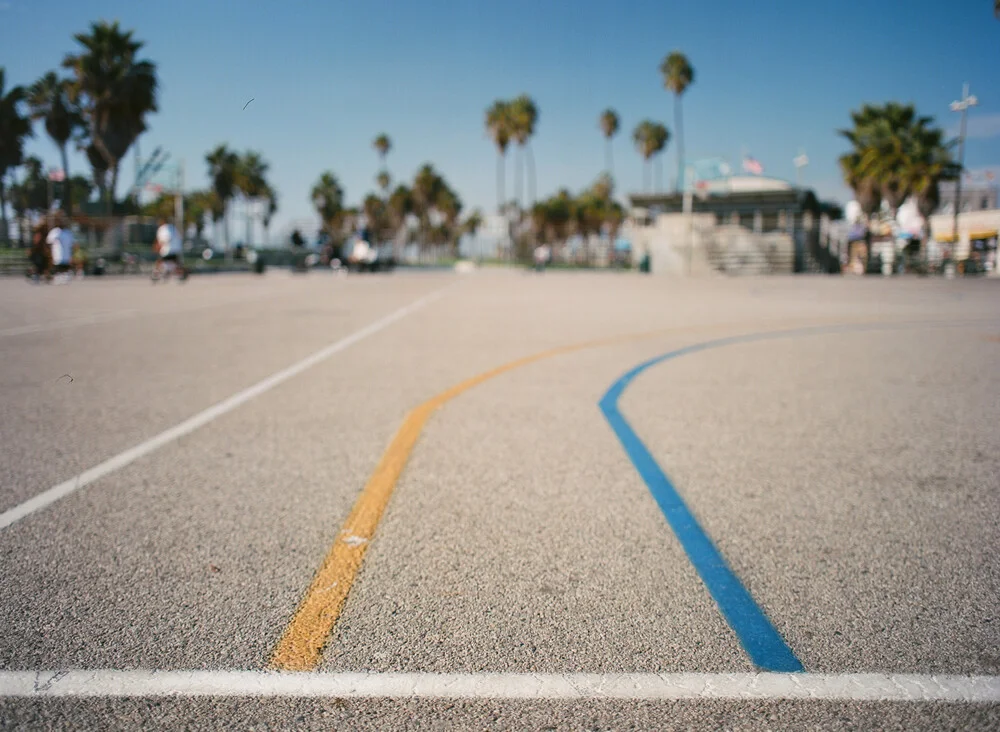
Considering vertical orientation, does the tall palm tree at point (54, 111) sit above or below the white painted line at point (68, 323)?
above

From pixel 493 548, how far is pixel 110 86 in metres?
49.9

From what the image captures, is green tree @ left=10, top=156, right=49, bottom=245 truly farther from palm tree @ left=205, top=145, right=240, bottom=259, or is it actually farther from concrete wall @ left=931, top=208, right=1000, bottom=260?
concrete wall @ left=931, top=208, right=1000, bottom=260

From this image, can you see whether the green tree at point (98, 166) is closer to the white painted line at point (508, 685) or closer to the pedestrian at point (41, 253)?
the pedestrian at point (41, 253)

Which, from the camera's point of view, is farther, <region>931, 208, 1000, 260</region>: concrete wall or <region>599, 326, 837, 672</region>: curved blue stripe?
<region>931, 208, 1000, 260</region>: concrete wall

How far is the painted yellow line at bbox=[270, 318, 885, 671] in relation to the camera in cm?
255

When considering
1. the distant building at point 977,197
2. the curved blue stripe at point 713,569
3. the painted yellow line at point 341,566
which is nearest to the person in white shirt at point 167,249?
the painted yellow line at point 341,566

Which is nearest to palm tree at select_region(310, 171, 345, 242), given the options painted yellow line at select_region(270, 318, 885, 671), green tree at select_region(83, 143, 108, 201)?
green tree at select_region(83, 143, 108, 201)

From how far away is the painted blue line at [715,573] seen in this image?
2545 mm

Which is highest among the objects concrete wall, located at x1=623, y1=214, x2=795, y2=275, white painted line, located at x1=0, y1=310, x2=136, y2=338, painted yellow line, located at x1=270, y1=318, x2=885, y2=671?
concrete wall, located at x1=623, y1=214, x2=795, y2=275

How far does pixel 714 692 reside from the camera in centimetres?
232

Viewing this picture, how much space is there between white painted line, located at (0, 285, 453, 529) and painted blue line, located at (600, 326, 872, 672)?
3045 millimetres

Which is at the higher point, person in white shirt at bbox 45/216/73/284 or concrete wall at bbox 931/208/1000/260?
concrete wall at bbox 931/208/1000/260

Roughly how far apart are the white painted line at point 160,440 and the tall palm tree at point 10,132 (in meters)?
51.2

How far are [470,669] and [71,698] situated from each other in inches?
44.9
